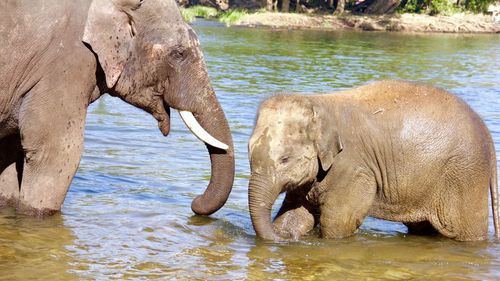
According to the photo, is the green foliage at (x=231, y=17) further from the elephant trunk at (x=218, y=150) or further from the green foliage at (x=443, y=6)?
the elephant trunk at (x=218, y=150)

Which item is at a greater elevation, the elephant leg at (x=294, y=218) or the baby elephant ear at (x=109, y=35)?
the baby elephant ear at (x=109, y=35)

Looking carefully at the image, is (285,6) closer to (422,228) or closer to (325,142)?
(422,228)

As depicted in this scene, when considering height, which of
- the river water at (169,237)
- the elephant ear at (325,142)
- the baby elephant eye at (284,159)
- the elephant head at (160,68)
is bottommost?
the river water at (169,237)

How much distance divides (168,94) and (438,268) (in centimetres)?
232

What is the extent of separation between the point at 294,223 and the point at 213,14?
4259 centimetres

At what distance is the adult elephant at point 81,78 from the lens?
7.08 metres

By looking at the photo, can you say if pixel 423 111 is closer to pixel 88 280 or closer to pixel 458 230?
pixel 458 230

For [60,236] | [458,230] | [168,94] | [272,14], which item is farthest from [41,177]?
[272,14]

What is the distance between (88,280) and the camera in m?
6.36

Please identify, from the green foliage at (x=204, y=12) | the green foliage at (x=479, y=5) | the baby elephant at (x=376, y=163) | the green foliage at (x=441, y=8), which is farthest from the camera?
the green foliage at (x=479, y=5)

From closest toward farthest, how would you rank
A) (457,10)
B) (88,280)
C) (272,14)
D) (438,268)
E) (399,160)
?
1. (88,280)
2. (438,268)
3. (399,160)
4. (272,14)
5. (457,10)

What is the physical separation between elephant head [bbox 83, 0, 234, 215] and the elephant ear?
74cm

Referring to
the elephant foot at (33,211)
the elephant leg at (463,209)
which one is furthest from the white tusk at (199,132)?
the elephant leg at (463,209)

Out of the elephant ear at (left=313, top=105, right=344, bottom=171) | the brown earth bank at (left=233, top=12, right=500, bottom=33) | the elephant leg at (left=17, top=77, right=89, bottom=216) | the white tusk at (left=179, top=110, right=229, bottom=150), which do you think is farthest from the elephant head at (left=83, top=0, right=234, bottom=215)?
the brown earth bank at (left=233, top=12, right=500, bottom=33)
